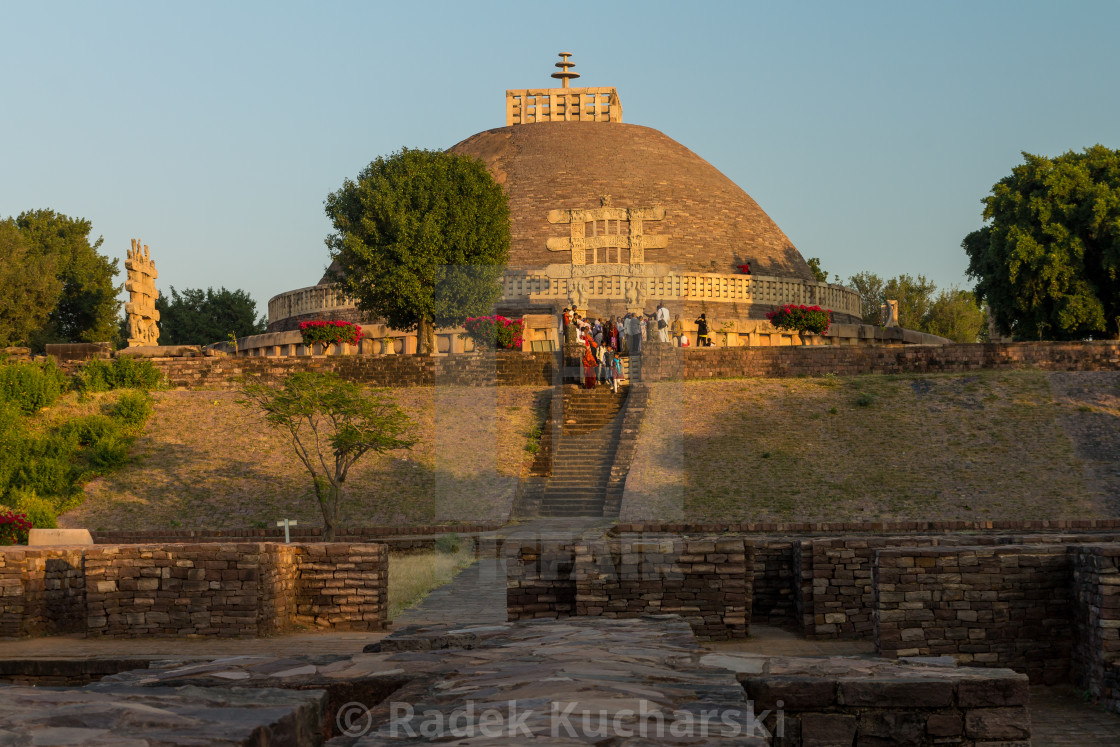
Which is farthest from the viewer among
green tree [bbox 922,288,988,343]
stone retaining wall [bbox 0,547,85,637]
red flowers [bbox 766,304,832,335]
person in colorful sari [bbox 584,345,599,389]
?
green tree [bbox 922,288,988,343]

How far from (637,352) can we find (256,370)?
9432 millimetres

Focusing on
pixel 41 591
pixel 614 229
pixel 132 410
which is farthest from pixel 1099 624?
pixel 614 229

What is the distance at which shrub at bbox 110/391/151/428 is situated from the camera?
78.1 feet

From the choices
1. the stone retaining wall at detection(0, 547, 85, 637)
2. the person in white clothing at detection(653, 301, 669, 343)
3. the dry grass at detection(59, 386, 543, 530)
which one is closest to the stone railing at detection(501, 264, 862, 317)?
the person in white clothing at detection(653, 301, 669, 343)

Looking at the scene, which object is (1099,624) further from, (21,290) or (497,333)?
(21,290)

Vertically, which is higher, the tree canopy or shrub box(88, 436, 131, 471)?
the tree canopy

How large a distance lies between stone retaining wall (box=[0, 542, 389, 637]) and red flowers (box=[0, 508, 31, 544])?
395 cm

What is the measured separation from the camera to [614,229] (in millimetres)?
33625

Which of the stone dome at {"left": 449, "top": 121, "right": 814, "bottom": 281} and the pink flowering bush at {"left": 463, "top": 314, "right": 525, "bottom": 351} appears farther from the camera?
the stone dome at {"left": 449, "top": 121, "right": 814, "bottom": 281}

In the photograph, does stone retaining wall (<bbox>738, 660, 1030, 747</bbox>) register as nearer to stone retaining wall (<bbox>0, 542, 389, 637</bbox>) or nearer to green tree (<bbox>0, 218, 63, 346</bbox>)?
stone retaining wall (<bbox>0, 542, 389, 637</bbox>)

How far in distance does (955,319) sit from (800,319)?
30.7 metres

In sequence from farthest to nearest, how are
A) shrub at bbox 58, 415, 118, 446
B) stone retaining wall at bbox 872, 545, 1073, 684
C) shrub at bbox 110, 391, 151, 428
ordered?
shrub at bbox 110, 391, 151, 428
shrub at bbox 58, 415, 118, 446
stone retaining wall at bbox 872, 545, 1073, 684

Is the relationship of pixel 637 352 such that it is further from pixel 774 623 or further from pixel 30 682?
pixel 30 682

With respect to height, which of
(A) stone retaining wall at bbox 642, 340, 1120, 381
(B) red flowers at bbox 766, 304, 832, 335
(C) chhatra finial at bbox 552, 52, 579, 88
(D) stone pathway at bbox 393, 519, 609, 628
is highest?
(C) chhatra finial at bbox 552, 52, 579, 88
